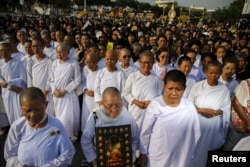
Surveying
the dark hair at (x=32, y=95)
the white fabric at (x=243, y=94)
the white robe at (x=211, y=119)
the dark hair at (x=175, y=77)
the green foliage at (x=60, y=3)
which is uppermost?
the green foliage at (x=60, y=3)

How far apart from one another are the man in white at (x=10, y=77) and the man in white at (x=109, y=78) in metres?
1.44

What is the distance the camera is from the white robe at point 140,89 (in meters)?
4.28

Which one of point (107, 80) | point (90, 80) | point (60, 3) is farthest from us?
point (60, 3)

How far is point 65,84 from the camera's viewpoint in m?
5.03

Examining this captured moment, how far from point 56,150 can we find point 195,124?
4.97 feet

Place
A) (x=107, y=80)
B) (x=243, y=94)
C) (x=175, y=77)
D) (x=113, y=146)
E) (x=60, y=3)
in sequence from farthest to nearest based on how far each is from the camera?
(x=60, y=3) → (x=107, y=80) → (x=243, y=94) → (x=175, y=77) → (x=113, y=146)

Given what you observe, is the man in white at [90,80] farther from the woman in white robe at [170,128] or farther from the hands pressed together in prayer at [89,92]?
the woman in white robe at [170,128]

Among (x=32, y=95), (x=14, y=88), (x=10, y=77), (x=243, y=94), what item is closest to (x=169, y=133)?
(x=243, y=94)

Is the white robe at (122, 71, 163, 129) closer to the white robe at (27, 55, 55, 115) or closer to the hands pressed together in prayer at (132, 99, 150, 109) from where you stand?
the hands pressed together in prayer at (132, 99, 150, 109)

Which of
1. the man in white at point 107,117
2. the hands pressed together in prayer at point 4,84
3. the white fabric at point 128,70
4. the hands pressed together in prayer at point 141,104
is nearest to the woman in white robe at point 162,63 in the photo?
the white fabric at point 128,70

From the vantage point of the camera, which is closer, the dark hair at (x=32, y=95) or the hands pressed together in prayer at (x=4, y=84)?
the dark hair at (x=32, y=95)

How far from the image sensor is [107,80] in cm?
464

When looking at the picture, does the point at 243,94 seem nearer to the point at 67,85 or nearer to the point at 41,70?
the point at 67,85

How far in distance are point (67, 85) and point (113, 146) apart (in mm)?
2591
